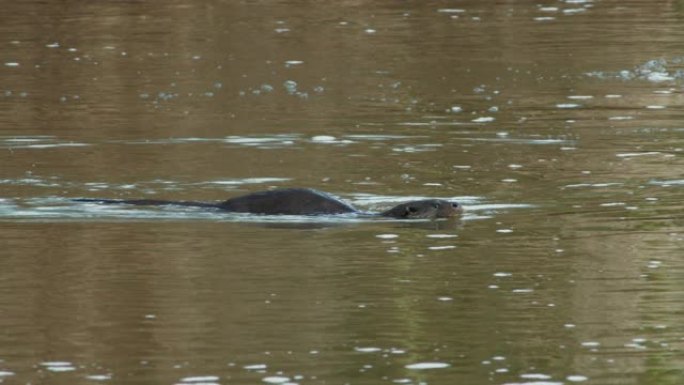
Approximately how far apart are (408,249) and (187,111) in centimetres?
774

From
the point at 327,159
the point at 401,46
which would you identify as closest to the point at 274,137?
the point at 327,159

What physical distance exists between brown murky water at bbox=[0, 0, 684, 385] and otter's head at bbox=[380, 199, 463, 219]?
0.13 metres

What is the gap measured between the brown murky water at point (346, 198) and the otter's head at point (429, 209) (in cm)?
13

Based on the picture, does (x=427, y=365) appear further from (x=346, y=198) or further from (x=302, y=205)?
(x=346, y=198)

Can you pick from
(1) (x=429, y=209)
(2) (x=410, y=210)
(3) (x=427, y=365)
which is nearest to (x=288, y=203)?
(2) (x=410, y=210)

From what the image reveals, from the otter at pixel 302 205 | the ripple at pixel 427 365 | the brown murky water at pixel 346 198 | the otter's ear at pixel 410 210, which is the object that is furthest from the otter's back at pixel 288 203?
the ripple at pixel 427 365

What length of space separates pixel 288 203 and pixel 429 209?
3.56ft

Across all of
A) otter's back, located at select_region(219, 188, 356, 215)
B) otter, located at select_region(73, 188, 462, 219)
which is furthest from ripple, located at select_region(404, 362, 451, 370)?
otter's back, located at select_region(219, 188, 356, 215)

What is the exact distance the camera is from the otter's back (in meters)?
13.0

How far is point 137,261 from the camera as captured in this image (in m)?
11.2

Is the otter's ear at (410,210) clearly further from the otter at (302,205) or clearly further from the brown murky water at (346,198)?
the brown murky water at (346,198)

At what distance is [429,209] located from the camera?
12.8 metres

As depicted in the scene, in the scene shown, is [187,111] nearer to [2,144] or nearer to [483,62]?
[2,144]

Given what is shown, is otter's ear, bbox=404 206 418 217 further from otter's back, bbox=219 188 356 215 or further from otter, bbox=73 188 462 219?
otter's back, bbox=219 188 356 215
